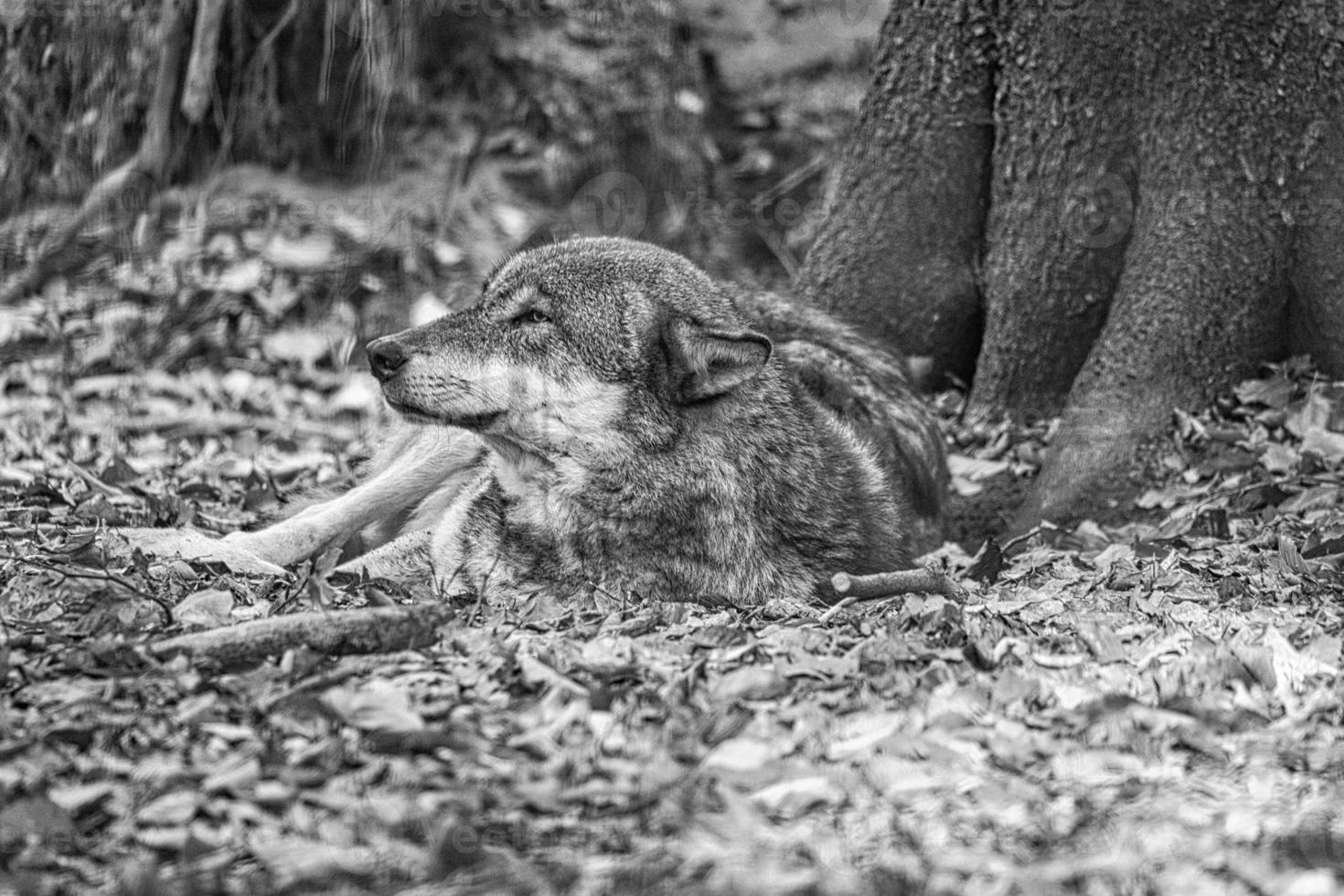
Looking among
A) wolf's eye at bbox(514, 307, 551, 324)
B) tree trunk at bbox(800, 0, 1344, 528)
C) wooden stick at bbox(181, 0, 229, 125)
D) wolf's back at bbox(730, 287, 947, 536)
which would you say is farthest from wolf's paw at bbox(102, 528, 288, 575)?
wooden stick at bbox(181, 0, 229, 125)

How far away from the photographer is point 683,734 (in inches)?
135

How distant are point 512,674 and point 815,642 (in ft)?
3.12

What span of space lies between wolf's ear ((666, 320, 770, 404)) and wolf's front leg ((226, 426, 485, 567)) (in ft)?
4.09

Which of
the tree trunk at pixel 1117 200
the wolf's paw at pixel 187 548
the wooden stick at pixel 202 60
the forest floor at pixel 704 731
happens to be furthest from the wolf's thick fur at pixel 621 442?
the wooden stick at pixel 202 60

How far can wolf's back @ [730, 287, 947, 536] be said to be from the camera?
6.25 meters

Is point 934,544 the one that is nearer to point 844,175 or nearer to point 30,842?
point 844,175

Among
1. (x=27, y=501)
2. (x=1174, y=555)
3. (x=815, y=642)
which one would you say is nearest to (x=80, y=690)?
(x=815, y=642)

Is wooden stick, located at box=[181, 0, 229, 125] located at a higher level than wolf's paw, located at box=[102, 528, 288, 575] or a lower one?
higher

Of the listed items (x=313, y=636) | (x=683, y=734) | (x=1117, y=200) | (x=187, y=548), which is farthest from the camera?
(x=1117, y=200)

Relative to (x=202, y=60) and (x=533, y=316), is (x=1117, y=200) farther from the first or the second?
(x=202, y=60)

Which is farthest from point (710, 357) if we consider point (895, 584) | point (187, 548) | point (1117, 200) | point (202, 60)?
point (202, 60)

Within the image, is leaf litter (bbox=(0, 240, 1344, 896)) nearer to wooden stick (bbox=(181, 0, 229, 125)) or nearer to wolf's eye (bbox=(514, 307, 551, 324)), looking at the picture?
wolf's eye (bbox=(514, 307, 551, 324))

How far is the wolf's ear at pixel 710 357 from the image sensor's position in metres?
5.04

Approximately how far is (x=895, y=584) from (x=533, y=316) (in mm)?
1711
